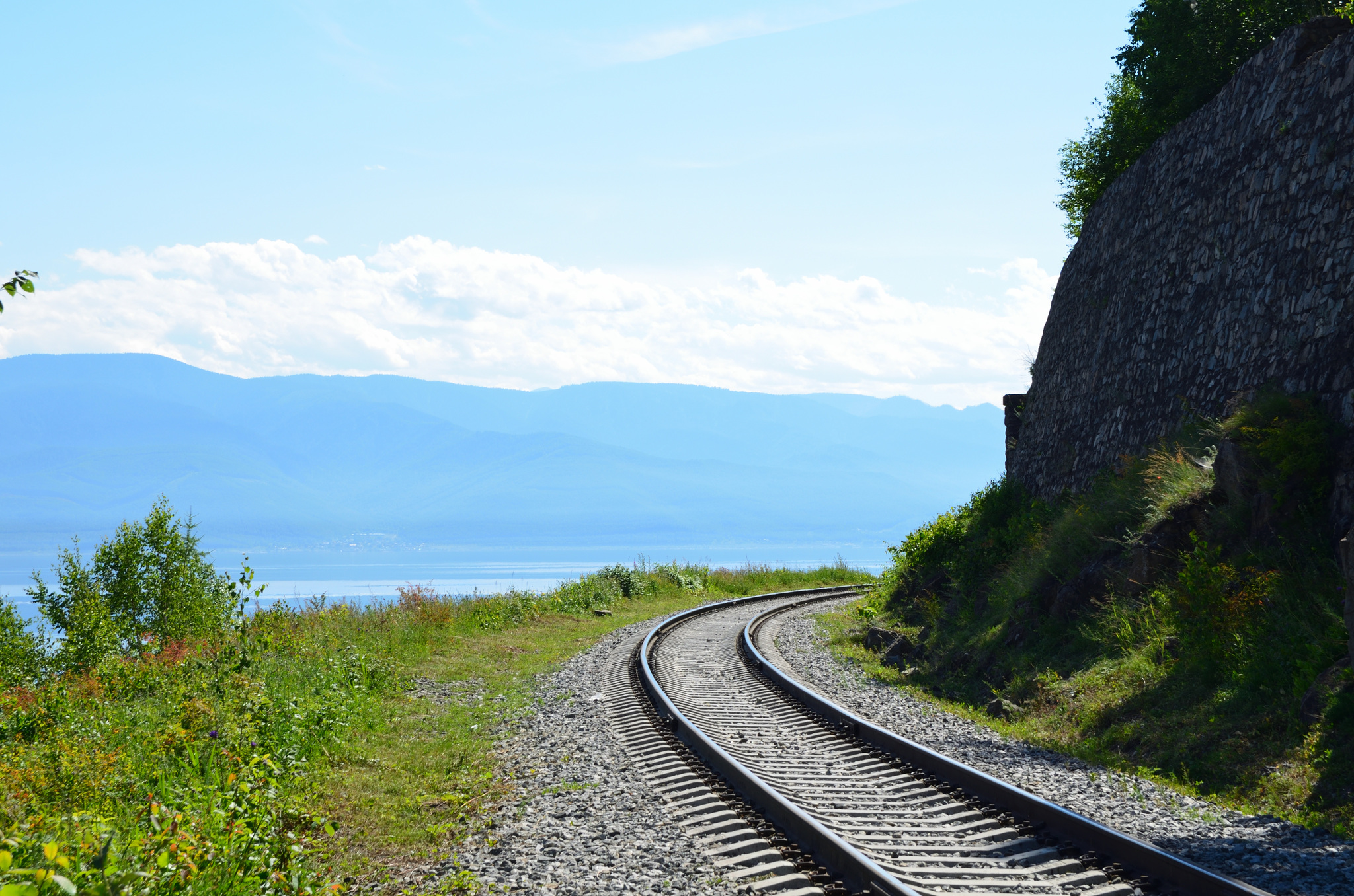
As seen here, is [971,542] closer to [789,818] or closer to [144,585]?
[789,818]

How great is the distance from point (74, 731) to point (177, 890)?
5428 mm

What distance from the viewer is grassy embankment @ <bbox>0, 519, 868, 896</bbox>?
4.87m

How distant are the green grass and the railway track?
1.85 m

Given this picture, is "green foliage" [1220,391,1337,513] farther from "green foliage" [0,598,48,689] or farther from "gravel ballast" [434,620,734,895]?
"green foliage" [0,598,48,689]

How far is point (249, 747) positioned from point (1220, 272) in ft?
52.0

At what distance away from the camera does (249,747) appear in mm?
7609

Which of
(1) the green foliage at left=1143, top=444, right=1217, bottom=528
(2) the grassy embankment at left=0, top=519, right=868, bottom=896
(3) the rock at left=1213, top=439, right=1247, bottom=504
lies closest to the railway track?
(2) the grassy embankment at left=0, top=519, right=868, bottom=896

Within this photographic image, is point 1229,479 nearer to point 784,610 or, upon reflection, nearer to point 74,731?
A: point 74,731

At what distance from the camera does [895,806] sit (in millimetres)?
6996

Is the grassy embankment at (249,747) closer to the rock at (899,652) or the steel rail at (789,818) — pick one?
the steel rail at (789,818)

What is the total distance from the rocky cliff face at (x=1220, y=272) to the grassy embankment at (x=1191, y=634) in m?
0.81

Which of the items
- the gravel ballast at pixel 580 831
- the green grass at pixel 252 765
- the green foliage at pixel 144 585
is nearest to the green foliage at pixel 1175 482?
the gravel ballast at pixel 580 831

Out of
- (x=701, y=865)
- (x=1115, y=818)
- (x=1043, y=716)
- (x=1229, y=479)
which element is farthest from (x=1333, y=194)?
(x=701, y=865)

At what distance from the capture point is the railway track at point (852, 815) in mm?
5285
